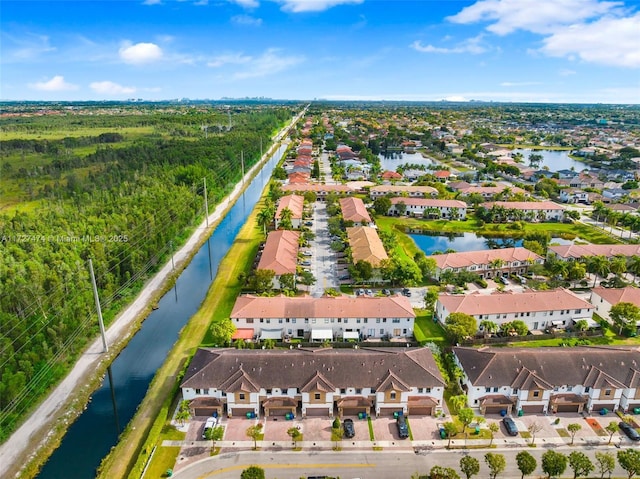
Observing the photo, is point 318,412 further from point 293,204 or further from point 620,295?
point 293,204

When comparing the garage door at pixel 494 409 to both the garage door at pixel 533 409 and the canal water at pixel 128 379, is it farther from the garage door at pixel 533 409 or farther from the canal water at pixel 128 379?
the canal water at pixel 128 379

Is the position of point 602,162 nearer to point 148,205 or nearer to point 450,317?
point 450,317

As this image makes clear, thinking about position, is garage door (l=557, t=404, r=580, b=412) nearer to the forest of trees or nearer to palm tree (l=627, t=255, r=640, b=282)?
palm tree (l=627, t=255, r=640, b=282)

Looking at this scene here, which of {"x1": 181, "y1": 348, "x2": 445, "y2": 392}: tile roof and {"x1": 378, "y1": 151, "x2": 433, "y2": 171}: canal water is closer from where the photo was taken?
A: {"x1": 181, "y1": 348, "x2": 445, "y2": 392}: tile roof

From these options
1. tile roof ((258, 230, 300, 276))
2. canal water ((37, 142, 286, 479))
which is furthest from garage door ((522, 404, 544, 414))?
canal water ((37, 142, 286, 479))

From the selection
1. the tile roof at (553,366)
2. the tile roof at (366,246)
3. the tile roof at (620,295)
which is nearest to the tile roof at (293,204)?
the tile roof at (366,246)

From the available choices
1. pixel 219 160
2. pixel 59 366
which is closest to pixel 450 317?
pixel 59 366
